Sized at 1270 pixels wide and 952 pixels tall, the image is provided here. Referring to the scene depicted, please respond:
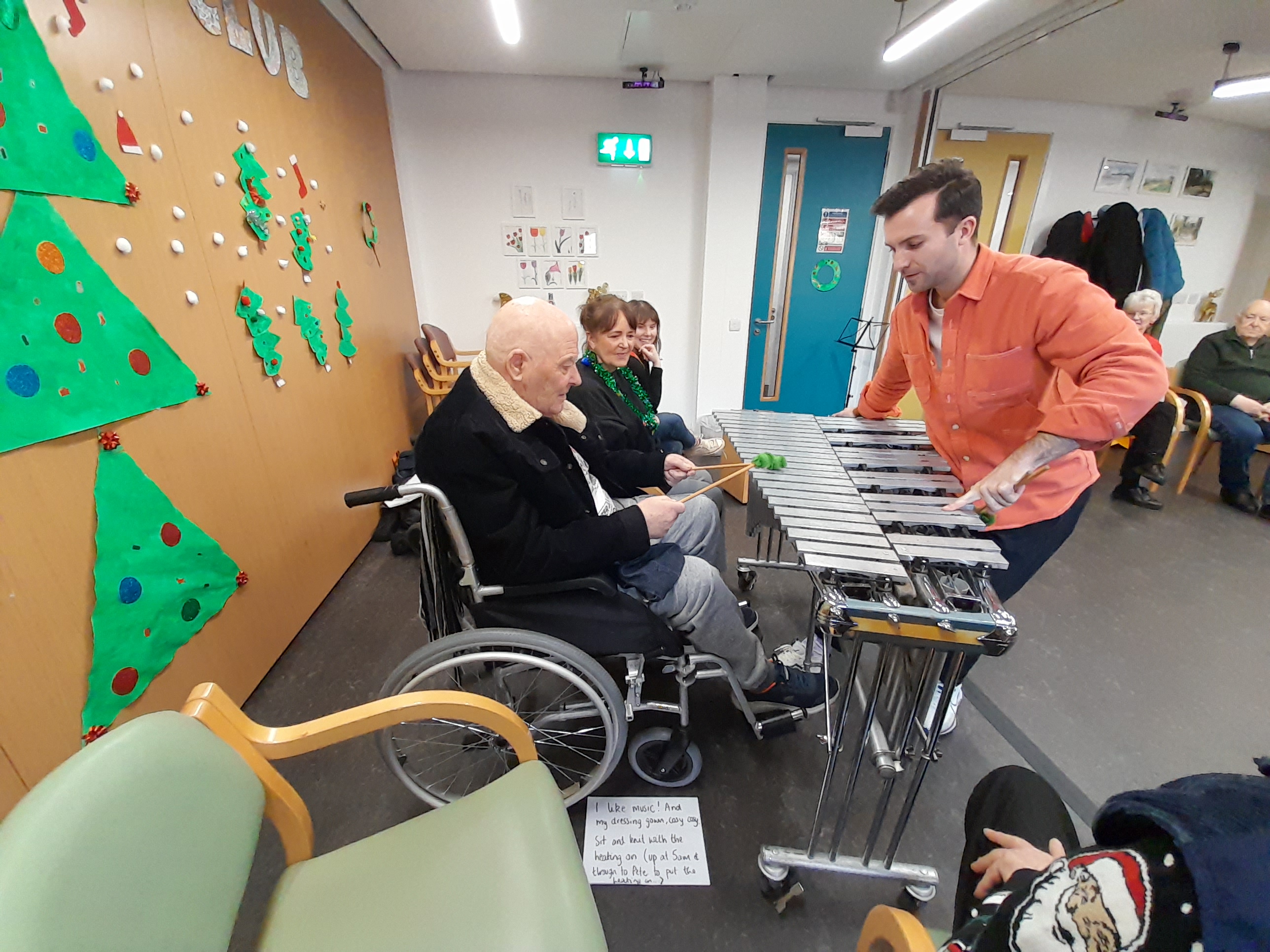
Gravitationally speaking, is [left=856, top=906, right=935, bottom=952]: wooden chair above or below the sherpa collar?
below

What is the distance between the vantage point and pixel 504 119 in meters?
3.84

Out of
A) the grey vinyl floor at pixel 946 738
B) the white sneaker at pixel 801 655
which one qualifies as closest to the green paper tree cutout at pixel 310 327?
the grey vinyl floor at pixel 946 738

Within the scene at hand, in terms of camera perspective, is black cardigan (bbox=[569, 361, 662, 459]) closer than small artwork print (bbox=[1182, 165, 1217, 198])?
Yes

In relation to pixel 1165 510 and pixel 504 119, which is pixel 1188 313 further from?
pixel 504 119

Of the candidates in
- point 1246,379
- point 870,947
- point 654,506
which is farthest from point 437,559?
point 1246,379

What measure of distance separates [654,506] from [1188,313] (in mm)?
4829

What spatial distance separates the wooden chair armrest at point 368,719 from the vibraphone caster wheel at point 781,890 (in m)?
0.76

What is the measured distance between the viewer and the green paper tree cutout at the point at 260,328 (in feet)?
6.21

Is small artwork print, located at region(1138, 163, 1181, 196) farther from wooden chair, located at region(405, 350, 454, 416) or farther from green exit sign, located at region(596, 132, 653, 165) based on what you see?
wooden chair, located at region(405, 350, 454, 416)

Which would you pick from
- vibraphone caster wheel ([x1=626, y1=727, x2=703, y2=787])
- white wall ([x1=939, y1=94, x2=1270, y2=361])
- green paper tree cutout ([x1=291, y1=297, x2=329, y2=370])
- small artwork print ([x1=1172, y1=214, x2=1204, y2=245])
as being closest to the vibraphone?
vibraphone caster wheel ([x1=626, y1=727, x2=703, y2=787])

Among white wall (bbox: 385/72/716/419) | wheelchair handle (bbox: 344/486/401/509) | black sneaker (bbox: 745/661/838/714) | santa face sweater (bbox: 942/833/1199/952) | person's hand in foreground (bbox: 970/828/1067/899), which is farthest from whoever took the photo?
white wall (bbox: 385/72/716/419)

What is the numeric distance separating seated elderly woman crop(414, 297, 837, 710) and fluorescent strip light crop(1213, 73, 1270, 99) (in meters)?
4.08

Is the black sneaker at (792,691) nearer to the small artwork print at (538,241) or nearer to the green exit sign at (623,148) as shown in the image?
the small artwork print at (538,241)

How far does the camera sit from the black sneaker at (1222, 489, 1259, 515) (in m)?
3.34
